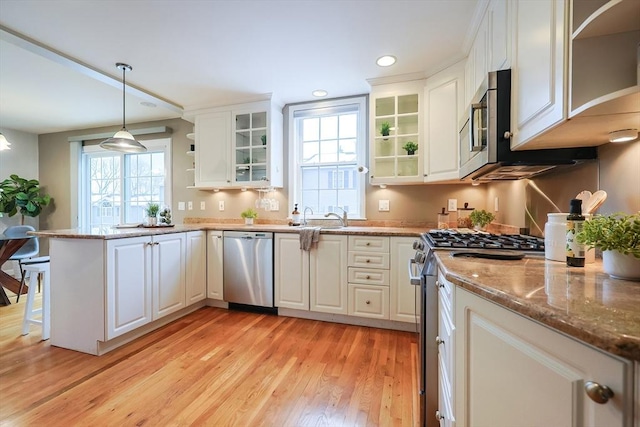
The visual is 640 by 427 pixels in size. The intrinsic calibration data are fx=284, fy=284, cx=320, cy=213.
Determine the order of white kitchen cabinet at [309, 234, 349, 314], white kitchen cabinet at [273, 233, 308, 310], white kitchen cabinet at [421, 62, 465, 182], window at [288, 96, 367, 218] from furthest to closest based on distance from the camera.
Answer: window at [288, 96, 367, 218], white kitchen cabinet at [273, 233, 308, 310], white kitchen cabinet at [309, 234, 349, 314], white kitchen cabinet at [421, 62, 465, 182]

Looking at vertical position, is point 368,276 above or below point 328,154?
below

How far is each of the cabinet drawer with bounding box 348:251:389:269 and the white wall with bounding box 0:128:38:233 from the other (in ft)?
18.4

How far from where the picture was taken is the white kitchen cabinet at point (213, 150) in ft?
11.3

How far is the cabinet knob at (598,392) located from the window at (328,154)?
2.76 meters

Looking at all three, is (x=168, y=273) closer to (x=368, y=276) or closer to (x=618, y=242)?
(x=368, y=276)

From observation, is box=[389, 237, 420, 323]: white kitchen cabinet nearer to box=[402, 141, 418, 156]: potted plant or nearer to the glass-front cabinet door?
box=[402, 141, 418, 156]: potted plant

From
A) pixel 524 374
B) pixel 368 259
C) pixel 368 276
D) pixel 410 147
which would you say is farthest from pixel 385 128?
pixel 524 374

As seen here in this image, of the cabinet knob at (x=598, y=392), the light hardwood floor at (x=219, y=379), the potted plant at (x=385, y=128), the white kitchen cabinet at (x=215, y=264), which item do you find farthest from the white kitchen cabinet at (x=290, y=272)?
the cabinet knob at (x=598, y=392)

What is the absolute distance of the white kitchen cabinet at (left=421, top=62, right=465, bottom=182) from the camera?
2455mm

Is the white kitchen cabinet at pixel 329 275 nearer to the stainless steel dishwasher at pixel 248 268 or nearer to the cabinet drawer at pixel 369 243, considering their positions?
the cabinet drawer at pixel 369 243

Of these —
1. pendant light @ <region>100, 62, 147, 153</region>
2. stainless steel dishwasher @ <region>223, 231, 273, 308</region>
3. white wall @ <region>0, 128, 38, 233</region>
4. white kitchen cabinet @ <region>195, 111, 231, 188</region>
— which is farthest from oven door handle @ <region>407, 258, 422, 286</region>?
white wall @ <region>0, 128, 38, 233</region>

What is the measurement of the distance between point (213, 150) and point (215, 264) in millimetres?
1405

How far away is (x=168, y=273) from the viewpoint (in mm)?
2625

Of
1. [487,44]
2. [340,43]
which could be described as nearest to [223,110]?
[340,43]
